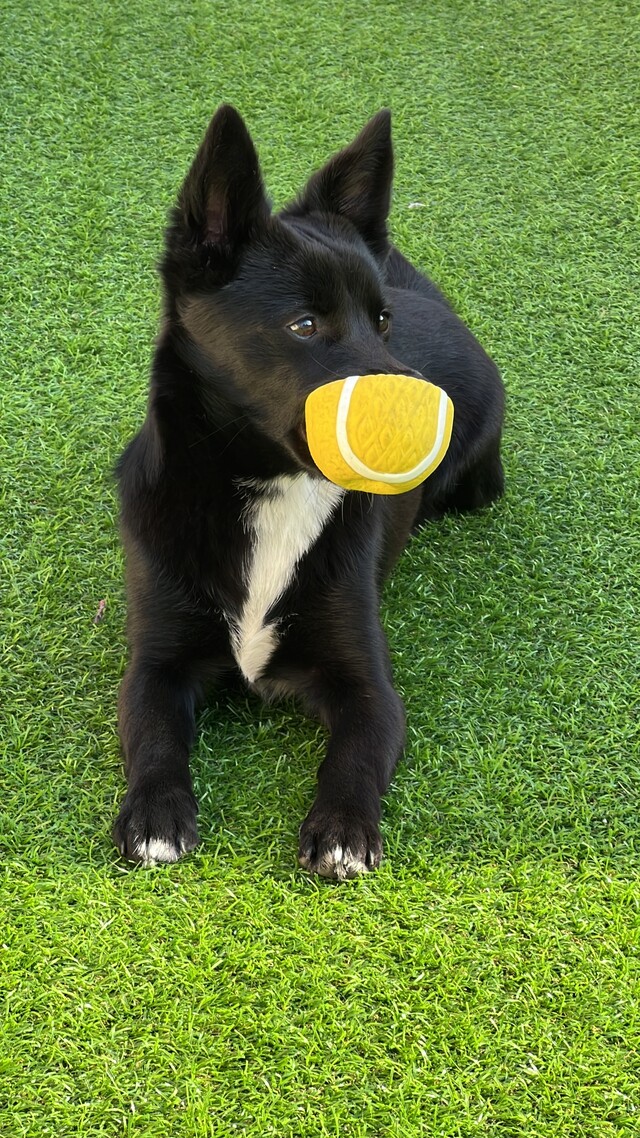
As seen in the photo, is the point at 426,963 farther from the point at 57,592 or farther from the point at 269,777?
the point at 57,592

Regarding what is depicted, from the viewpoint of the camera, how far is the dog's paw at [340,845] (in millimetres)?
2105

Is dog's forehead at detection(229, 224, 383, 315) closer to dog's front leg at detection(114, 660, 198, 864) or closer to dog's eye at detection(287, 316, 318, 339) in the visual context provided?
dog's eye at detection(287, 316, 318, 339)

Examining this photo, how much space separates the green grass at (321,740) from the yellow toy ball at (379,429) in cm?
72

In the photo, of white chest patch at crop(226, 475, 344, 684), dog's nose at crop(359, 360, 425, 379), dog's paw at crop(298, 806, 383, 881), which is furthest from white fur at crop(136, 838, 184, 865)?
dog's nose at crop(359, 360, 425, 379)

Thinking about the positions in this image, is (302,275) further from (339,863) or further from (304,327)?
(339,863)

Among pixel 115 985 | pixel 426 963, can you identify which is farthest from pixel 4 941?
pixel 426 963

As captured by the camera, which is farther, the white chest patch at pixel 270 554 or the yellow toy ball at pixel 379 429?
the white chest patch at pixel 270 554

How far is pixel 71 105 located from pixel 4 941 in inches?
152

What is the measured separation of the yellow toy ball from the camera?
1906mm

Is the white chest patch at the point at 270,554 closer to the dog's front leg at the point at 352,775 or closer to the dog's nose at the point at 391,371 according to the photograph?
the dog's front leg at the point at 352,775

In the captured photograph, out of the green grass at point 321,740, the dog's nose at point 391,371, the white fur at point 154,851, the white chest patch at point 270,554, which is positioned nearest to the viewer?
the green grass at point 321,740

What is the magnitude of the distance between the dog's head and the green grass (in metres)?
0.76

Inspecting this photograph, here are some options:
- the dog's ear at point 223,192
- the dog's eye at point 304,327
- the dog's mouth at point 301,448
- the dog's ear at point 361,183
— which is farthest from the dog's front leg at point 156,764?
the dog's ear at point 361,183

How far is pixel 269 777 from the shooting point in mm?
2342
